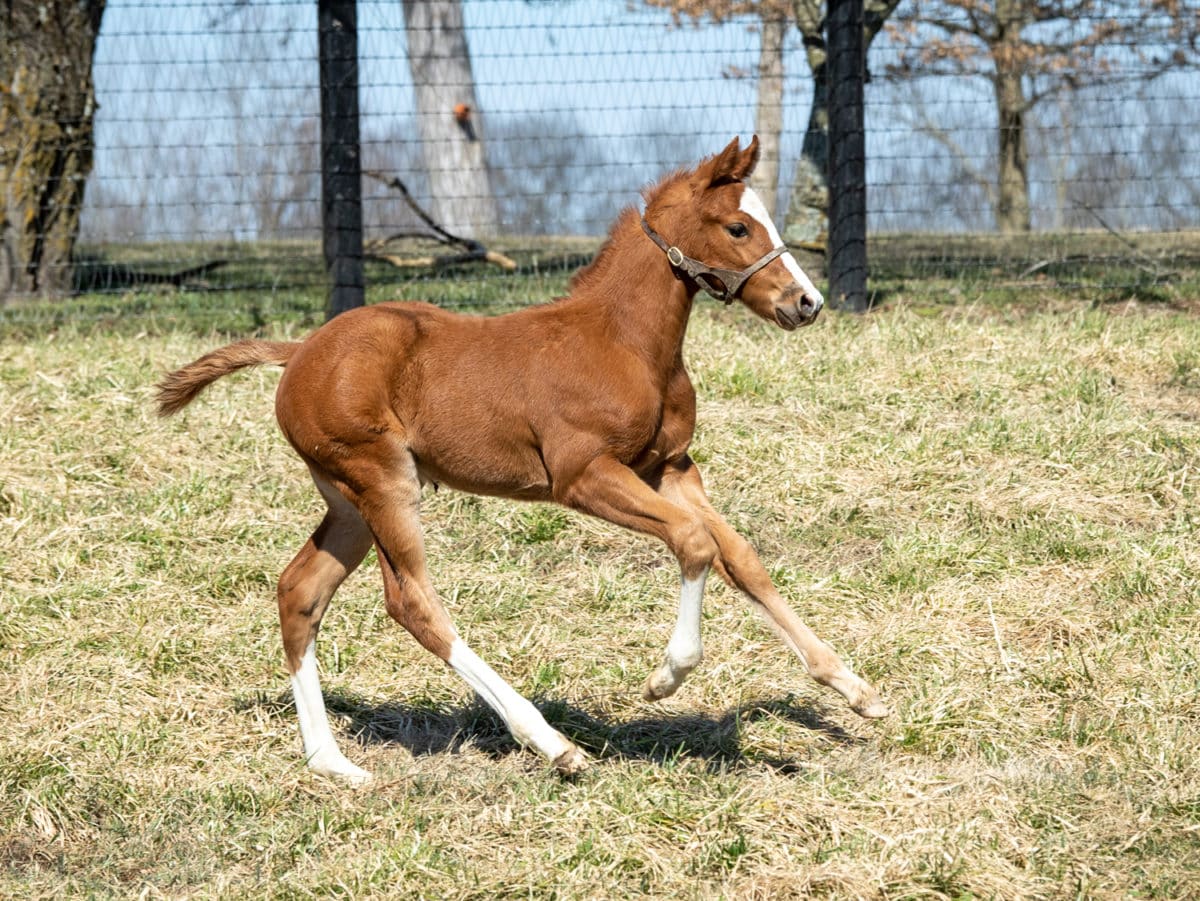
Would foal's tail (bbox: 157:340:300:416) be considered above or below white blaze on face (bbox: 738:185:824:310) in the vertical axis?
below

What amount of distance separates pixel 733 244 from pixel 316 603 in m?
1.68

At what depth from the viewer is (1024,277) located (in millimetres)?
10305

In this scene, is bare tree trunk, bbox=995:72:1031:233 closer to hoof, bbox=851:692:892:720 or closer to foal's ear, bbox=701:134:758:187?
foal's ear, bbox=701:134:758:187

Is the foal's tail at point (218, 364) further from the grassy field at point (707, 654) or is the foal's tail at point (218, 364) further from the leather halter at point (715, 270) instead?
the leather halter at point (715, 270)

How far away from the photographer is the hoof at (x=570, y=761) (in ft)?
13.4

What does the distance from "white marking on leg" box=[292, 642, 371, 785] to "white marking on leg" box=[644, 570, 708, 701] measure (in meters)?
0.98

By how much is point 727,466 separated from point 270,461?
2.10m

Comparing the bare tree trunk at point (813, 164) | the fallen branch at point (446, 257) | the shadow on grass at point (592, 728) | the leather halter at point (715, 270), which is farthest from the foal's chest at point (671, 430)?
the fallen branch at point (446, 257)

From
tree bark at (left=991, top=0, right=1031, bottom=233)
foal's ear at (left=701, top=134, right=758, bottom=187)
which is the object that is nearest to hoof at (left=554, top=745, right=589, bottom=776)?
foal's ear at (left=701, top=134, right=758, bottom=187)

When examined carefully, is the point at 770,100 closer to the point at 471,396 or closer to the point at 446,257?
the point at 446,257

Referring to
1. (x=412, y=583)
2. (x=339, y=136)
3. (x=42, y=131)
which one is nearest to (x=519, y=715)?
(x=412, y=583)

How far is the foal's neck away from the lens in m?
4.36

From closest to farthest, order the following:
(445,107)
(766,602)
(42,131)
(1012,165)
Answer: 1. (766,602)
2. (42,131)
3. (1012,165)
4. (445,107)

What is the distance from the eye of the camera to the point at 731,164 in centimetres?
433
